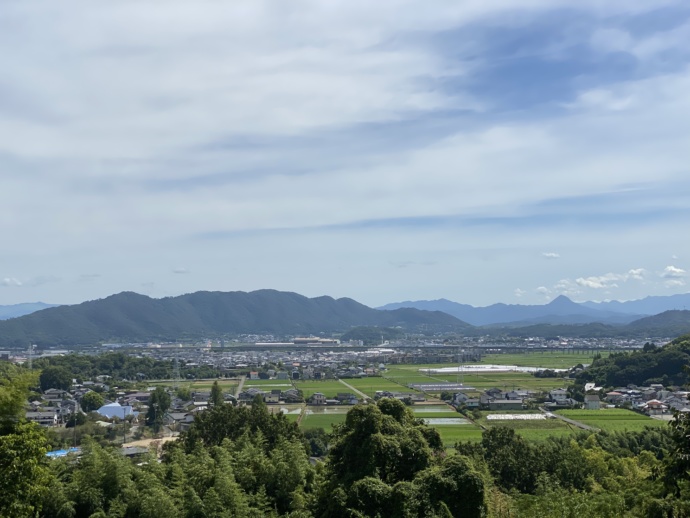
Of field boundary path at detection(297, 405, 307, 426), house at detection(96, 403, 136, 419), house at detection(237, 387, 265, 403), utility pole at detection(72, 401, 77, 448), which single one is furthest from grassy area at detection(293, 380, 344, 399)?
utility pole at detection(72, 401, 77, 448)

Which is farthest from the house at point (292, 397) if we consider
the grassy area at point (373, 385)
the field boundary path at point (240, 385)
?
the grassy area at point (373, 385)

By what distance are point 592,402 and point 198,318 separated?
133375 millimetres

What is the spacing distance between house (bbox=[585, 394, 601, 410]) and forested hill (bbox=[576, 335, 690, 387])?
21.0 ft

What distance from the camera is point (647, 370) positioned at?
4006 centimetres

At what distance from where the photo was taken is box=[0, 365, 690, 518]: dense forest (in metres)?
7.35

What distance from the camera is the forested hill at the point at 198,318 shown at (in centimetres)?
11578

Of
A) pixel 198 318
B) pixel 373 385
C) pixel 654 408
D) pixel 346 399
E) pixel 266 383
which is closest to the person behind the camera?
pixel 654 408

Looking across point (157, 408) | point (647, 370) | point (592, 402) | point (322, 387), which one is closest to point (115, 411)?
point (157, 408)

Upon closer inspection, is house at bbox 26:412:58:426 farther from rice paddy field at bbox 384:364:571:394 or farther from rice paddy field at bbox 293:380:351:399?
rice paddy field at bbox 384:364:571:394

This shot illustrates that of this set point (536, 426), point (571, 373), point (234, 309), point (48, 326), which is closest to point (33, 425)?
point (536, 426)

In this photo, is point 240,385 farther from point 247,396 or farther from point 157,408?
point 157,408

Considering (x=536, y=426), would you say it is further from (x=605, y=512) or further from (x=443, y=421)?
(x=605, y=512)

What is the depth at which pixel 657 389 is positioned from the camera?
1432 inches

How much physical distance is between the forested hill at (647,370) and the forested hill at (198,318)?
8189 cm
